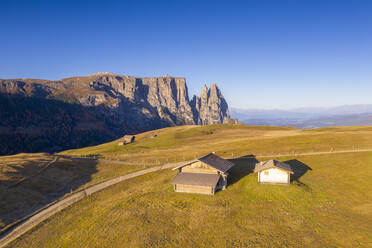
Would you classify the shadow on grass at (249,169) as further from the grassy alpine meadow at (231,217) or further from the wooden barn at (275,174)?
the wooden barn at (275,174)

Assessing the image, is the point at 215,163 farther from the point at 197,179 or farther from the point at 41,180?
the point at 41,180

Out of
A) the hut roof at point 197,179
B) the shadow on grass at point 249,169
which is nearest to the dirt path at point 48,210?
the hut roof at point 197,179

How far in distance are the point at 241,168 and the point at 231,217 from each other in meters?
23.9

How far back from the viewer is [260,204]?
36.3m

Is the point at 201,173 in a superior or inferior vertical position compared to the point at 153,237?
superior

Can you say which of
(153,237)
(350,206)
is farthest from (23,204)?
(350,206)

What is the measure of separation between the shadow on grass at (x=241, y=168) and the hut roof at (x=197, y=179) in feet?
18.9

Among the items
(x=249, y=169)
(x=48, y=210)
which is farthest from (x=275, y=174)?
(x=48, y=210)

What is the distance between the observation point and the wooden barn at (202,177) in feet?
137

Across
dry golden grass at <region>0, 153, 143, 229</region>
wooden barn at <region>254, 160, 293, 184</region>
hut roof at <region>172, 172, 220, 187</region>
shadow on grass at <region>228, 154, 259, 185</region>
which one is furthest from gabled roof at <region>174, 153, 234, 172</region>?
dry golden grass at <region>0, 153, 143, 229</region>

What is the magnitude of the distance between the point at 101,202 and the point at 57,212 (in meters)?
7.56

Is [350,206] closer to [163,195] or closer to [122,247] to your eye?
[163,195]

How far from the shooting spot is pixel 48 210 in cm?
4031

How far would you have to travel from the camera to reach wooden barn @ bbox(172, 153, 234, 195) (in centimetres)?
4181
